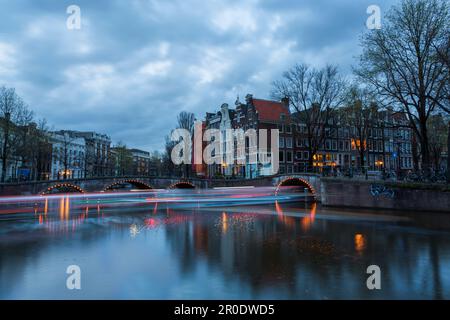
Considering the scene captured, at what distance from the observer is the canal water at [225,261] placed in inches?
315

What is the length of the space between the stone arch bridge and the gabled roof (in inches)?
715

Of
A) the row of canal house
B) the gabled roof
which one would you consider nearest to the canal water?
the row of canal house

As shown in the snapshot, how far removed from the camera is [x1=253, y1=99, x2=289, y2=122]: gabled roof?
68.4m

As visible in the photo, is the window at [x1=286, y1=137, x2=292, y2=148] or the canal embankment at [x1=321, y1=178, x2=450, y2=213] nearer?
the canal embankment at [x1=321, y1=178, x2=450, y2=213]

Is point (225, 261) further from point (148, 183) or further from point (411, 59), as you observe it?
point (148, 183)

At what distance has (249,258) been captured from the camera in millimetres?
11328

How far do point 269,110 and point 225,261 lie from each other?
61575 millimetres

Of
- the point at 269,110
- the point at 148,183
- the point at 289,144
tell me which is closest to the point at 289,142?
the point at 289,144

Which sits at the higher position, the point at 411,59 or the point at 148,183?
the point at 411,59

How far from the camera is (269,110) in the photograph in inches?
2766

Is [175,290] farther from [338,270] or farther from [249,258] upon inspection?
[338,270]

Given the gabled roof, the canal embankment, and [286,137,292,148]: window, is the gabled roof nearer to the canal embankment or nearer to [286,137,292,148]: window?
[286,137,292,148]: window
